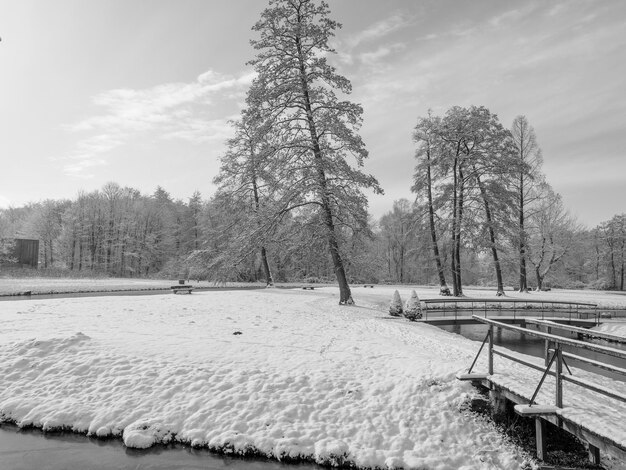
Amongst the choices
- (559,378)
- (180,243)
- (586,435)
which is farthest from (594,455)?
(180,243)

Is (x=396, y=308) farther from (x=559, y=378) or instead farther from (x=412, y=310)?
(x=559, y=378)

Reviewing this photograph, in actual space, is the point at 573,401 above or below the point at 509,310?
above

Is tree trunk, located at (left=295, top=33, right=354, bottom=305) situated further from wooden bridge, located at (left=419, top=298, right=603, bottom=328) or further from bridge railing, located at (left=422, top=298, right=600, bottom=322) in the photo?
bridge railing, located at (left=422, top=298, right=600, bottom=322)

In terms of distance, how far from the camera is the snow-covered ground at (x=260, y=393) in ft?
21.4

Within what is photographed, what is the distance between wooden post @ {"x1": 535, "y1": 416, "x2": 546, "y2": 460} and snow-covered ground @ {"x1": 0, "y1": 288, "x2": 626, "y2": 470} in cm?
28

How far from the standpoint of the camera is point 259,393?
7797 millimetres

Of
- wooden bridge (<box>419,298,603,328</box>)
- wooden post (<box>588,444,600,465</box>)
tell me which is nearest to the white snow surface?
wooden post (<box>588,444,600,465</box>)

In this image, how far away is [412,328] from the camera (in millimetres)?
15125

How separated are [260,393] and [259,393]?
21mm

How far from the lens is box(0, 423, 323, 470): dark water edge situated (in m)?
5.97

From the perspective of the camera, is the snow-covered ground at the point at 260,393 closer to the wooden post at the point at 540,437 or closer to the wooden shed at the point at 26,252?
the wooden post at the point at 540,437

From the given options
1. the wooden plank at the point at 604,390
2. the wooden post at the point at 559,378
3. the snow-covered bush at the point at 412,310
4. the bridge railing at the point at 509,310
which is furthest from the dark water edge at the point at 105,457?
the bridge railing at the point at 509,310

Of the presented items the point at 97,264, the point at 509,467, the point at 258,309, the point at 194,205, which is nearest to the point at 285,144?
the point at 258,309

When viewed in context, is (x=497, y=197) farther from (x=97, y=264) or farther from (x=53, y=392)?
(x=97, y=264)
